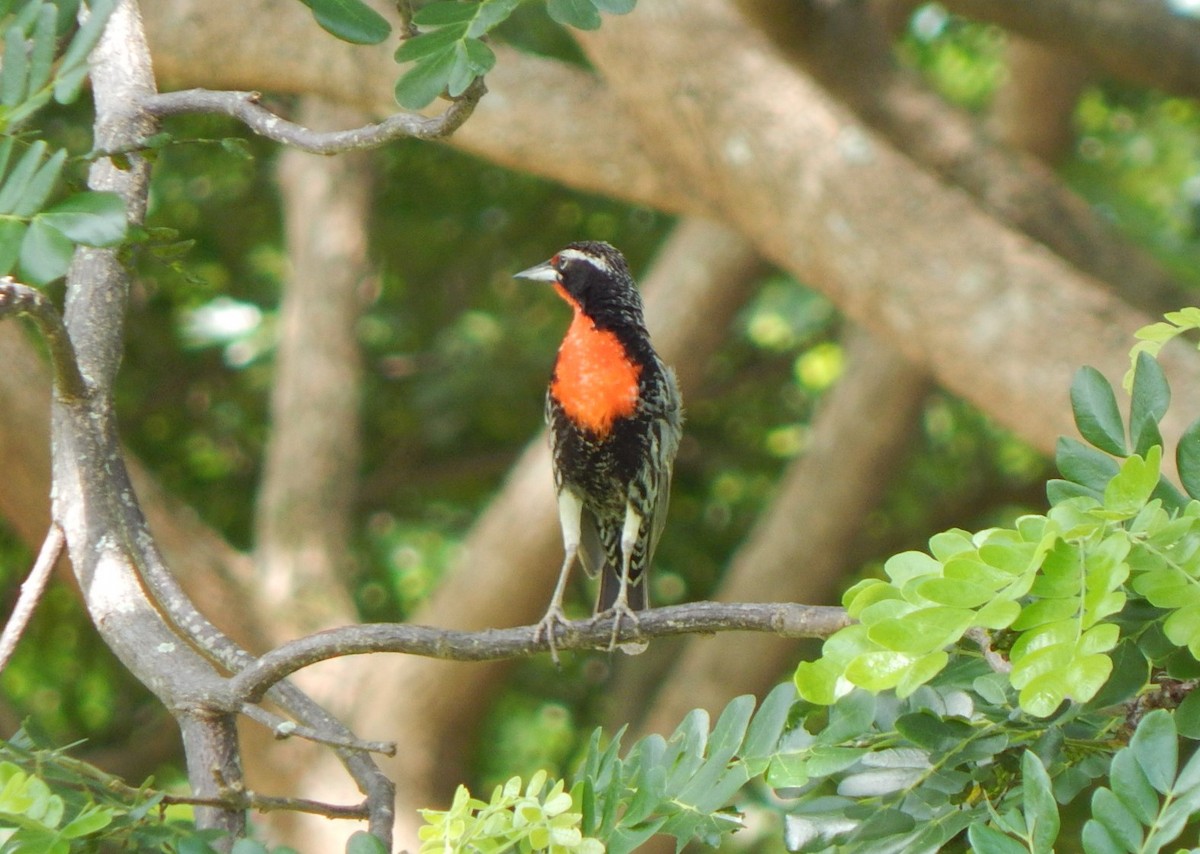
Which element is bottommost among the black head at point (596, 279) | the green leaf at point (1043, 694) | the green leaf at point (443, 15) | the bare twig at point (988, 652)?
the black head at point (596, 279)

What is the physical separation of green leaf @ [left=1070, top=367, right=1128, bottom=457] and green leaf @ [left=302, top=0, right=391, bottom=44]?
1.04m

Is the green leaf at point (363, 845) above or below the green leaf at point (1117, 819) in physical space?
below

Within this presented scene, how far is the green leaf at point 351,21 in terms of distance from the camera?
1.93 meters

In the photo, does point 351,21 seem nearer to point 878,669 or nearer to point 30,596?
point 30,596

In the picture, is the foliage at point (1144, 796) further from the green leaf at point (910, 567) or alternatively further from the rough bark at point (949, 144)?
the rough bark at point (949, 144)

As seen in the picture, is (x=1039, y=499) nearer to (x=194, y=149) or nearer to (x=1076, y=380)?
(x=194, y=149)

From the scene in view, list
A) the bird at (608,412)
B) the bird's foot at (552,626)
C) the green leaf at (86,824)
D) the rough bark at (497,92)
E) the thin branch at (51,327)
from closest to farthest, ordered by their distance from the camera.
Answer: the green leaf at (86,824)
the thin branch at (51,327)
the bird's foot at (552,626)
the bird at (608,412)
the rough bark at (497,92)

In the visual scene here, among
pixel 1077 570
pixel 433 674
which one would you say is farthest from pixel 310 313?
pixel 1077 570

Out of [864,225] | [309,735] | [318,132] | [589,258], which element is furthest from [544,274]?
[309,735]

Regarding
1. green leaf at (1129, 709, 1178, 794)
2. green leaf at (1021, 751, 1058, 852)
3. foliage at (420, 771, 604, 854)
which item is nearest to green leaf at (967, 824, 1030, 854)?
green leaf at (1021, 751, 1058, 852)

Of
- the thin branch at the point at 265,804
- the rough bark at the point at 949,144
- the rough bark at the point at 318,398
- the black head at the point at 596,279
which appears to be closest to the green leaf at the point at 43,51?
the thin branch at the point at 265,804

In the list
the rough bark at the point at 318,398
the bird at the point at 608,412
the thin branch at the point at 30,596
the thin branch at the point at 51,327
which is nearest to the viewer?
the thin branch at the point at 51,327

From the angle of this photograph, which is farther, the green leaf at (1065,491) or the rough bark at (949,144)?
the rough bark at (949,144)

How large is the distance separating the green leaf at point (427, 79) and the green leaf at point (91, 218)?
2.01 feet
